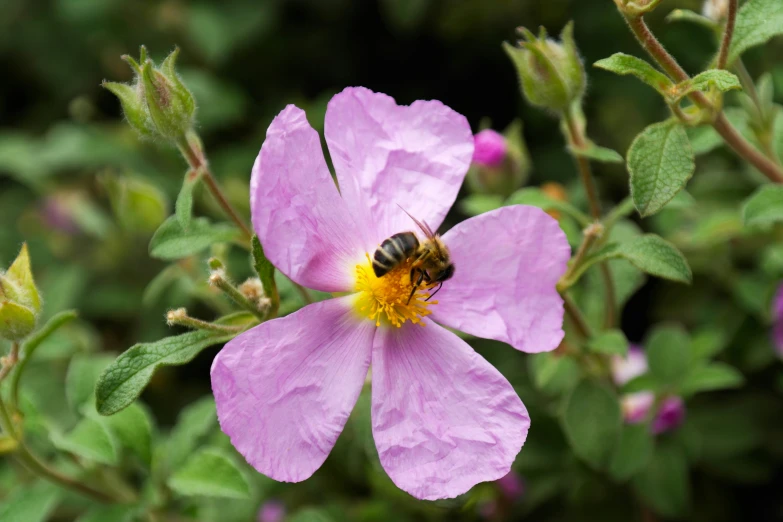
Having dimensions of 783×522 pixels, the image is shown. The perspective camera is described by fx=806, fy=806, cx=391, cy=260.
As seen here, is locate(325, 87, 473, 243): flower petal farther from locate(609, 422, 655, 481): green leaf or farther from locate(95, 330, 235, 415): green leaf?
locate(609, 422, 655, 481): green leaf

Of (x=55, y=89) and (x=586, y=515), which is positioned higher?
(x=55, y=89)

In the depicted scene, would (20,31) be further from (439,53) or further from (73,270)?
(439,53)

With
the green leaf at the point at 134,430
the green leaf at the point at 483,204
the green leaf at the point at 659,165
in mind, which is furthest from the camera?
the green leaf at the point at 483,204

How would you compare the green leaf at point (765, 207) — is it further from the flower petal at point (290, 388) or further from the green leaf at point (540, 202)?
the flower petal at point (290, 388)

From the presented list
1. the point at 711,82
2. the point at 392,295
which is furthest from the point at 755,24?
the point at 392,295

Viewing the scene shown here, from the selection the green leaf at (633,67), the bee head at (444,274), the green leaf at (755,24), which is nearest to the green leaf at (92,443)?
the bee head at (444,274)

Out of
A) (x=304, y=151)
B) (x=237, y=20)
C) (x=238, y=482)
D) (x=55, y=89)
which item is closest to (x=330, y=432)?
(x=238, y=482)
